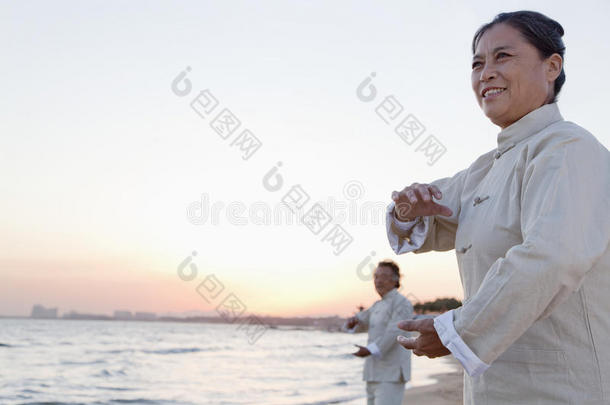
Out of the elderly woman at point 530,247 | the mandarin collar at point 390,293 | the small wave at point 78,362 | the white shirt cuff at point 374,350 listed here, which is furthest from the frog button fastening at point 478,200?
the small wave at point 78,362

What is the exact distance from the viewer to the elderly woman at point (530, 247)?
1079mm

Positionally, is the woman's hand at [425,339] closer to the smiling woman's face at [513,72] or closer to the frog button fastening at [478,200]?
the frog button fastening at [478,200]

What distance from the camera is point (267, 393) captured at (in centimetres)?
1361

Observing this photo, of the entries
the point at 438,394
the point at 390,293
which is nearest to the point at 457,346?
the point at 390,293

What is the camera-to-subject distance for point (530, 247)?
1071 millimetres

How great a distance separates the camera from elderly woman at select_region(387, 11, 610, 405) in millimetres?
1079

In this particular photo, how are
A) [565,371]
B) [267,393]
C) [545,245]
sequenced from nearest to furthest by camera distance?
[545,245], [565,371], [267,393]

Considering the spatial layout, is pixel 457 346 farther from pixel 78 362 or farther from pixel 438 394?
pixel 78 362

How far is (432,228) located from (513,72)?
50cm

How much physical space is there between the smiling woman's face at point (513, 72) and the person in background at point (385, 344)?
14.6 feet

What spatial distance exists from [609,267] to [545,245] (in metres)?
0.26

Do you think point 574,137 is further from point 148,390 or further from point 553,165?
point 148,390

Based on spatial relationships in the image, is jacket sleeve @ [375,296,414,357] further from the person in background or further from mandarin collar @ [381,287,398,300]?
mandarin collar @ [381,287,398,300]

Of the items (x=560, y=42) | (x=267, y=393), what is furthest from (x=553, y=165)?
(x=267, y=393)
